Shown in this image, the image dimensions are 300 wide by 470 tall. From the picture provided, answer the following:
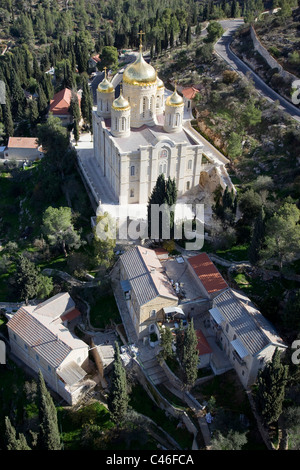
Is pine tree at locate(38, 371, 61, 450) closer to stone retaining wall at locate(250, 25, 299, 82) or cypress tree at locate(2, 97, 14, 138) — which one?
cypress tree at locate(2, 97, 14, 138)

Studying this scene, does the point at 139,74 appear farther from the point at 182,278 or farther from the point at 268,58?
the point at 268,58

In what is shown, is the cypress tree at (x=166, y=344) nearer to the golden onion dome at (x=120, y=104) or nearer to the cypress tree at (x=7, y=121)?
the golden onion dome at (x=120, y=104)

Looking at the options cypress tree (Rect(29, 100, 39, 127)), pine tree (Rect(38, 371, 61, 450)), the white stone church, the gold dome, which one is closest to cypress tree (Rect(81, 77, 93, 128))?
cypress tree (Rect(29, 100, 39, 127))

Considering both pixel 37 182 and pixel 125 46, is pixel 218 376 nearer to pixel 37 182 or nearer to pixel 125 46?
pixel 37 182

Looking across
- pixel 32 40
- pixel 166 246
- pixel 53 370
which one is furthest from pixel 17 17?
pixel 53 370

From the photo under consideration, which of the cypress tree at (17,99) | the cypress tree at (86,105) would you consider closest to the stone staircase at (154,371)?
the cypress tree at (86,105)

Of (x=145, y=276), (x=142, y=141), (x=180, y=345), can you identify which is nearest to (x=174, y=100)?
(x=142, y=141)

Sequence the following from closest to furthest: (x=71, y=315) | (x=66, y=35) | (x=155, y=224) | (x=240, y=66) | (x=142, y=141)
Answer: (x=71, y=315) < (x=155, y=224) < (x=142, y=141) < (x=240, y=66) < (x=66, y=35)
